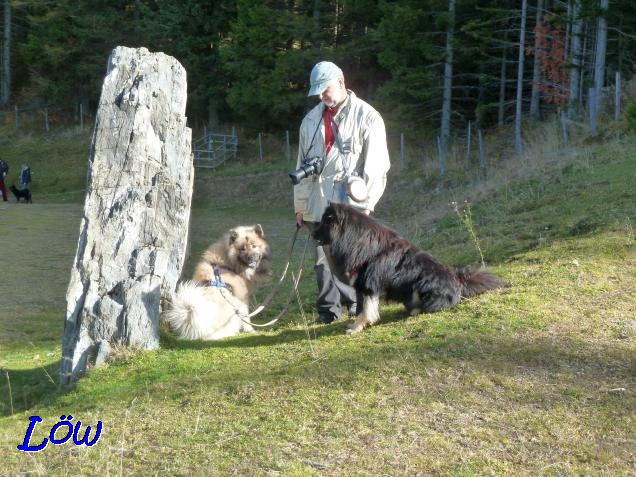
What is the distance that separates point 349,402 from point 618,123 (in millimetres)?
15642

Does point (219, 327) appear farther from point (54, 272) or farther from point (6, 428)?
point (54, 272)

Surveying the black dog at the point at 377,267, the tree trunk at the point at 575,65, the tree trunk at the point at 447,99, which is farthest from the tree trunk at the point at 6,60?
the black dog at the point at 377,267

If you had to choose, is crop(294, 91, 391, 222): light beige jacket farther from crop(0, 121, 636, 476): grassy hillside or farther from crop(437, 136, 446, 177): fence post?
crop(437, 136, 446, 177): fence post

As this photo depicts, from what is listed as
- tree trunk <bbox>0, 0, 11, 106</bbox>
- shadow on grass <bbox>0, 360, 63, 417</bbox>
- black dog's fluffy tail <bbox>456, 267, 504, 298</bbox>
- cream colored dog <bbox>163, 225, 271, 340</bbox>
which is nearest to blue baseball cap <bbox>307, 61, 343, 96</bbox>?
black dog's fluffy tail <bbox>456, 267, 504, 298</bbox>

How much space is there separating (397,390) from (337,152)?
228 cm

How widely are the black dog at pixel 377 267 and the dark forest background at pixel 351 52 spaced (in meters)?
17.3

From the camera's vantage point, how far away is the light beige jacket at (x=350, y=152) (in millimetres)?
6125

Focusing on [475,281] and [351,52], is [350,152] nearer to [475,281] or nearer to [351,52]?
[475,281]

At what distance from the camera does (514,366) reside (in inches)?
194

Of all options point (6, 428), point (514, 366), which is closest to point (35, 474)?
point (6, 428)

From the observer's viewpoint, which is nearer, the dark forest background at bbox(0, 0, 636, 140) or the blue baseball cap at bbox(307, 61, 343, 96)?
the blue baseball cap at bbox(307, 61, 343, 96)

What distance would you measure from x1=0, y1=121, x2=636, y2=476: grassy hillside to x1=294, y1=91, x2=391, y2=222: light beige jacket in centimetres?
110

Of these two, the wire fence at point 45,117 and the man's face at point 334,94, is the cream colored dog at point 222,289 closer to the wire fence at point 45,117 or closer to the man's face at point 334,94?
the man's face at point 334,94

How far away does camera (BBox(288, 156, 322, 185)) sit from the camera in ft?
20.4
